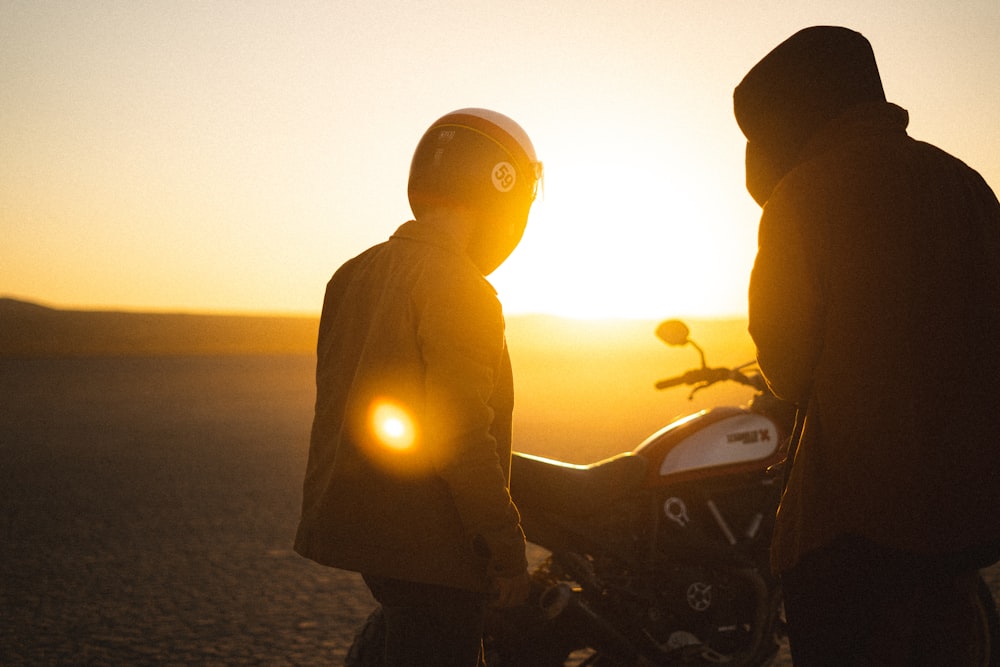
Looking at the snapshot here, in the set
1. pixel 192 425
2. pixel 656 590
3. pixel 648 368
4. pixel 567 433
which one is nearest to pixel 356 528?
pixel 656 590

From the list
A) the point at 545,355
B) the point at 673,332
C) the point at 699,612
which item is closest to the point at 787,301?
the point at 673,332

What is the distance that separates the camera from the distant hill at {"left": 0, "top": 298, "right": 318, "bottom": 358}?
40.1 meters

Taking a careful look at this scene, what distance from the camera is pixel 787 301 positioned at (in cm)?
207

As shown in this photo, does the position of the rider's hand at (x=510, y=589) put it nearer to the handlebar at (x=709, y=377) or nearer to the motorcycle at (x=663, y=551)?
the motorcycle at (x=663, y=551)

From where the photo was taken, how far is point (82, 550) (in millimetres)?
6438

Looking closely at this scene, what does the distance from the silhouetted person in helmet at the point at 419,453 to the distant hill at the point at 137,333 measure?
111ft

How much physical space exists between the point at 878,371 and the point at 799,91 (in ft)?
2.49

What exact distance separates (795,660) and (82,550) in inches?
225

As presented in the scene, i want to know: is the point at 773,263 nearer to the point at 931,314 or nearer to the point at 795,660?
the point at 931,314

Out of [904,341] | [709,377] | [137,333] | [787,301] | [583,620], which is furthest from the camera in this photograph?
[137,333]

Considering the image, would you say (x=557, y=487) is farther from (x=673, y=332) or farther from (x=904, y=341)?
(x=904, y=341)

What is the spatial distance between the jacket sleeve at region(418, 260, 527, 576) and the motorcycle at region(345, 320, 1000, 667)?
1.22 m

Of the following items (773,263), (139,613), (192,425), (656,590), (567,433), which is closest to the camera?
(773,263)

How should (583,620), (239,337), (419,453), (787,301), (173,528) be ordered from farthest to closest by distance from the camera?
(239,337) < (173,528) < (583,620) < (419,453) < (787,301)
